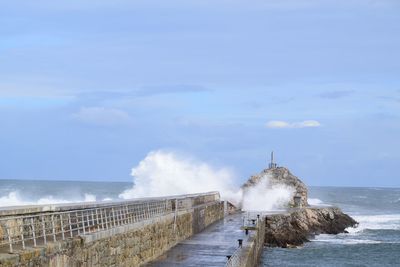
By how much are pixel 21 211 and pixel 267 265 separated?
16204 mm

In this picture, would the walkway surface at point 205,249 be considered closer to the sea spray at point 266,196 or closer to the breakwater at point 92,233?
the breakwater at point 92,233

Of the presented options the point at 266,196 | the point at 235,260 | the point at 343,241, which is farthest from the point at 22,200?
the point at 235,260

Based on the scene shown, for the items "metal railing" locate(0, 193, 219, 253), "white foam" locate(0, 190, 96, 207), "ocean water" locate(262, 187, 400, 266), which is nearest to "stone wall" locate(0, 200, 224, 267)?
"metal railing" locate(0, 193, 219, 253)

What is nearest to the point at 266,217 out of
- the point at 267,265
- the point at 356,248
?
the point at 356,248

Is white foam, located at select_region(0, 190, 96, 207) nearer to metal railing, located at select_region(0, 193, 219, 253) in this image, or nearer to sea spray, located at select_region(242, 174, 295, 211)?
sea spray, located at select_region(242, 174, 295, 211)

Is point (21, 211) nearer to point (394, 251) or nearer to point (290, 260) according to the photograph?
point (290, 260)

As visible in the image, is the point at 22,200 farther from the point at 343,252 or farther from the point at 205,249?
the point at 205,249

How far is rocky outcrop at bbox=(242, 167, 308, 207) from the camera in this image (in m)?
48.2

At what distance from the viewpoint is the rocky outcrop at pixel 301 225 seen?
34.8 metres

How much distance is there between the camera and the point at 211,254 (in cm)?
1875

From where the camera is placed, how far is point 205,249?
20.0 metres

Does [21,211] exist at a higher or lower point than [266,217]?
higher

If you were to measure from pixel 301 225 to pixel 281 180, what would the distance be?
32.5ft

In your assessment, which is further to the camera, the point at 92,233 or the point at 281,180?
the point at 281,180
